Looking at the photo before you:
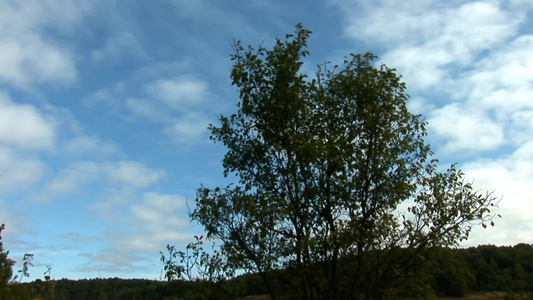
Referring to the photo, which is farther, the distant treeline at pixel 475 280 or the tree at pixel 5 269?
the distant treeline at pixel 475 280

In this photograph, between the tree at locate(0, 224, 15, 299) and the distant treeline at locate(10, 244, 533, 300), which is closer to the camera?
the tree at locate(0, 224, 15, 299)

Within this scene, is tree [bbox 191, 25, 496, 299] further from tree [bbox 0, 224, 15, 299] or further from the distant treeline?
the distant treeline

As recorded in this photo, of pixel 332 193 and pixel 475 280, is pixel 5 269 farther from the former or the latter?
pixel 475 280

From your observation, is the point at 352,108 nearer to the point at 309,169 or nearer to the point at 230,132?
the point at 309,169

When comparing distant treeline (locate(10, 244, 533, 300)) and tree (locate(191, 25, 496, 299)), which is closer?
tree (locate(191, 25, 496, 299))

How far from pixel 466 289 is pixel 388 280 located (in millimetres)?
60655

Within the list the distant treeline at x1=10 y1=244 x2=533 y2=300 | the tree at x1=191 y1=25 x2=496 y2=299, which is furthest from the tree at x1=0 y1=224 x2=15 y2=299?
the distant treeline at x1=10 y1=244 x2=533 y2=300

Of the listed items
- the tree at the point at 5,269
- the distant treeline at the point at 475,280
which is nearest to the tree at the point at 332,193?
the tree at the point at 5,269

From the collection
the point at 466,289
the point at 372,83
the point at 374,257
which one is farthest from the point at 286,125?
the point at 466,289

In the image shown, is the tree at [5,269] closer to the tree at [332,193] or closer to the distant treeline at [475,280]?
the tree at [332,193]

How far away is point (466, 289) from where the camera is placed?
6169 cm

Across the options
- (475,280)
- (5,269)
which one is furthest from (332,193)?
(475,280)

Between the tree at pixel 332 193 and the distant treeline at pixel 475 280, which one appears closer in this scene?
the tree at pixel 332 193

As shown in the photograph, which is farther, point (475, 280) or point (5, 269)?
point (475, 280)
